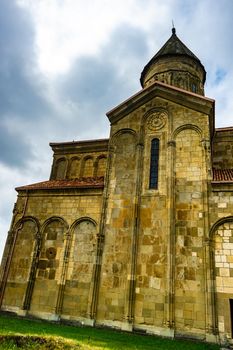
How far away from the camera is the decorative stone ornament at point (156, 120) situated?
522 inches

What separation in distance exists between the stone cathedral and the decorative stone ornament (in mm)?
52

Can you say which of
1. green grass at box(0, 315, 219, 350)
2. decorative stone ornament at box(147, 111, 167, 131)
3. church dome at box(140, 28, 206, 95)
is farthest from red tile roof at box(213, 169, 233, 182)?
church dome at box(140, 28, 206, 95)

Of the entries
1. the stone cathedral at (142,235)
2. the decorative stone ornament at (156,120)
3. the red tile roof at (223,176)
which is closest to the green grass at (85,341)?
the stone cathedral at (142,235)

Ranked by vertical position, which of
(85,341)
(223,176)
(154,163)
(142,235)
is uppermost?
(154,163)

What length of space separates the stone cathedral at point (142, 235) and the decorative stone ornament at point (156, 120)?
52mm

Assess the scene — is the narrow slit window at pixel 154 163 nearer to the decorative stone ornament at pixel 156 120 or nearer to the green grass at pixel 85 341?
the decorative stone ornament at pixel 156 120

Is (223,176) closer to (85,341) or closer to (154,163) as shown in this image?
(154,163)

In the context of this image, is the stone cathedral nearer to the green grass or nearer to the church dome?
the green grass

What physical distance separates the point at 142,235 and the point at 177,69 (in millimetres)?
13603

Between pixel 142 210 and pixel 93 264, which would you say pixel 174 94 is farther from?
pixel 93 264

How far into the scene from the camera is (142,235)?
11.2 metres

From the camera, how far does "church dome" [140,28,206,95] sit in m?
19.2

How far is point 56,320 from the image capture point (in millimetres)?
10898

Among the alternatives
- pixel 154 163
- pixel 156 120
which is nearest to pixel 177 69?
pixel 156 120
